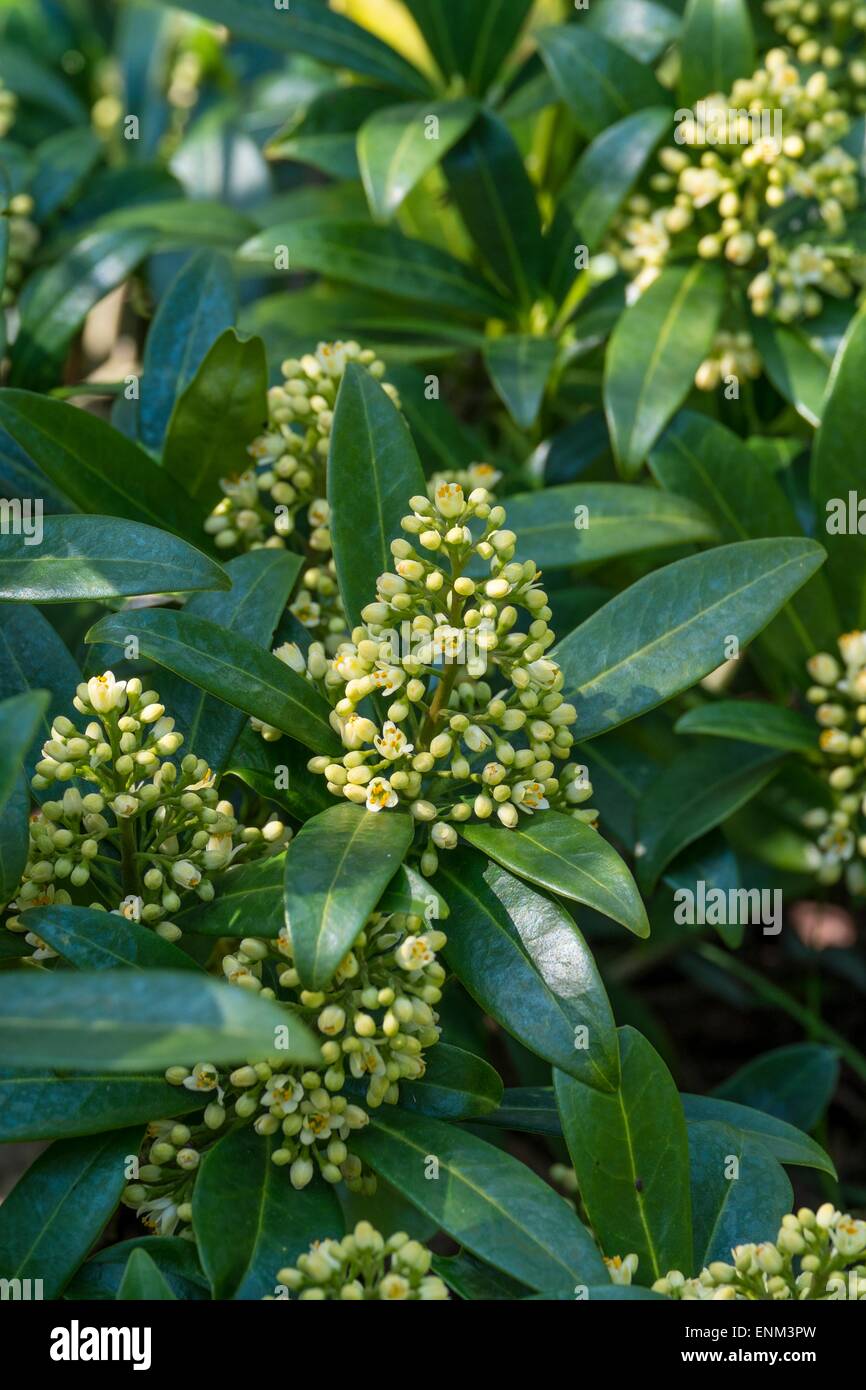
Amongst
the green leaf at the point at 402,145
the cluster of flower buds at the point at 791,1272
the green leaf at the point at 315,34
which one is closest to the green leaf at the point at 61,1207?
the cluster of flower buds at the point at 791,1272

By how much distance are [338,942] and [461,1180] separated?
14.2 inches

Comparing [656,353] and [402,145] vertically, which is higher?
[402,145]

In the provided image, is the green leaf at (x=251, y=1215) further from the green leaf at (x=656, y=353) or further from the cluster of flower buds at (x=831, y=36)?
the cluster of flower buds at (x=831, y=36)

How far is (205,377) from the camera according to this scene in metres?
2.12

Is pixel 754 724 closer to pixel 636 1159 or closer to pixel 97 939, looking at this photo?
pixel 636 1159

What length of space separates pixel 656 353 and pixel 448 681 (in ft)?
3.29

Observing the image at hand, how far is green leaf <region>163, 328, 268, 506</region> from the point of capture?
6.93ft

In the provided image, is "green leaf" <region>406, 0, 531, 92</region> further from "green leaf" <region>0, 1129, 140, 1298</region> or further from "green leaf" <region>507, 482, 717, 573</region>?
"green leaf" <region>0, 1129, 140, 1298</region>

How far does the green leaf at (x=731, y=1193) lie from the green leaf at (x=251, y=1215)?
1.59 feet

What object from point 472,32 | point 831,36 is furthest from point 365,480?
point 831,36

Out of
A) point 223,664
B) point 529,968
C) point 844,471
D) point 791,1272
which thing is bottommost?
point 791,1272

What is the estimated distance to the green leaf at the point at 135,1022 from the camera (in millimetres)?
1200

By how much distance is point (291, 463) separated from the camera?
2143 mm

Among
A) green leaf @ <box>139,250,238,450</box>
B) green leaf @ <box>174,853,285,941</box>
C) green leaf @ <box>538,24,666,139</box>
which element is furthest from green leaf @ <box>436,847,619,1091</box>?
green leaf @ <box>538,24,666,139</box>
